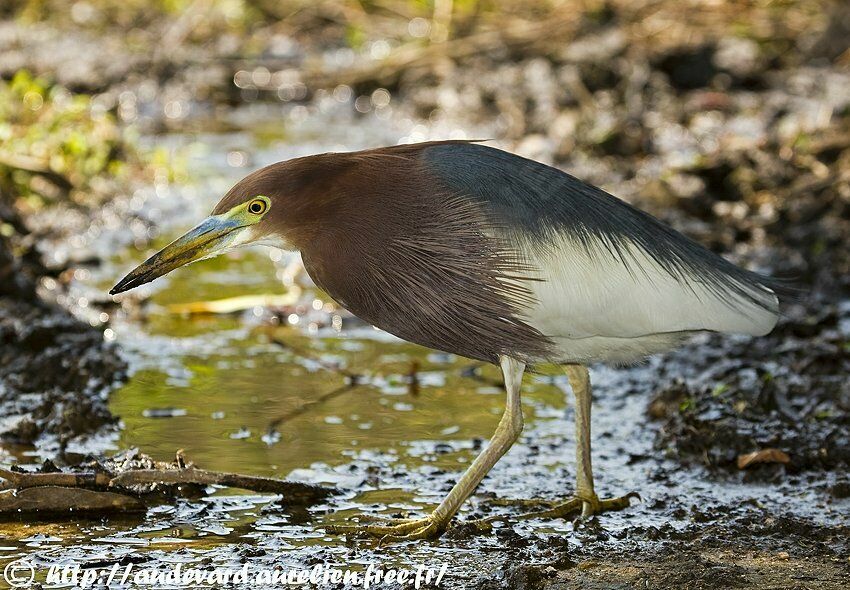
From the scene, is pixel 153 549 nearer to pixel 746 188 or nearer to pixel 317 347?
pixel 317 347

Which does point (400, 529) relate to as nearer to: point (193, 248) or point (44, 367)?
point (193, 248)

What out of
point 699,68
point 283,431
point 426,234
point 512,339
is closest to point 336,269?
→ point 426,234

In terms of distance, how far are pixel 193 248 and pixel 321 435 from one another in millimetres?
1205

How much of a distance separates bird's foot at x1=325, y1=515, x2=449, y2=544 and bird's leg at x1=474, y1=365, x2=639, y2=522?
24cm

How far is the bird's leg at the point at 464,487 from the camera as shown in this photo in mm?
3990

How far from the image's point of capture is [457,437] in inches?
197

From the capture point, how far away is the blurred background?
15.5 ft

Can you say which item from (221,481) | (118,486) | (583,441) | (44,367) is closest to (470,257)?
(583,441)

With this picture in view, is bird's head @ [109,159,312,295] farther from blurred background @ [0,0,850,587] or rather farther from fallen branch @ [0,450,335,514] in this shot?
blurred background @ [0,0,850,587]

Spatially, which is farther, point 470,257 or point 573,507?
point 573,507

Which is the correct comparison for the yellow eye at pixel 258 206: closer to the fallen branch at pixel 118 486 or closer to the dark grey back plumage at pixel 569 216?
the dark grey back plumage at pixel 569 216

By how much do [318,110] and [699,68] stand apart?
3687mm

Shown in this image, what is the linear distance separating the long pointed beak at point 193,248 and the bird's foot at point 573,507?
127 cm

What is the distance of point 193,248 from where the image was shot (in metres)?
4.07
